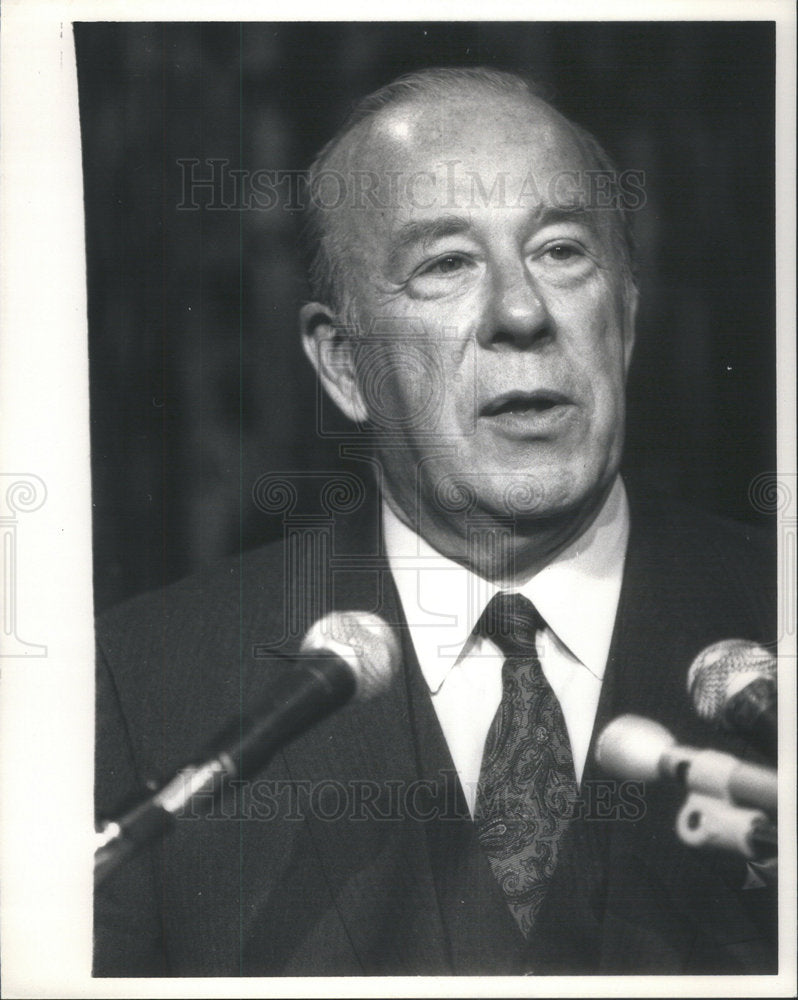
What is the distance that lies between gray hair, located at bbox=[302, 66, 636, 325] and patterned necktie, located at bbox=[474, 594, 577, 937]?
2.46 ft

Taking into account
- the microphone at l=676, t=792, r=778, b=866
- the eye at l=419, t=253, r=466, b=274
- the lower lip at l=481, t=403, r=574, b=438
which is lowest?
the microphone at l=676, t=792, r=778, b=866

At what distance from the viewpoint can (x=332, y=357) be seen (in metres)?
2.30

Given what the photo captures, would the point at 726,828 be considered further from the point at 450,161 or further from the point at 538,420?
the point at 450,161

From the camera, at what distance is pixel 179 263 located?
234 centimetres

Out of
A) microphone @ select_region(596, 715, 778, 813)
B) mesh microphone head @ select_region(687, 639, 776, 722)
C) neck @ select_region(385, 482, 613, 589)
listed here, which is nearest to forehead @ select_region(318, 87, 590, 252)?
neck @ select_region(385, 482, 613, 589)

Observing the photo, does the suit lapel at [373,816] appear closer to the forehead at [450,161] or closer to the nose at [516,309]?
the nose at [516,309]

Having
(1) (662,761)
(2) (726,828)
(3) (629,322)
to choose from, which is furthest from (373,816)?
(3) (629,322)

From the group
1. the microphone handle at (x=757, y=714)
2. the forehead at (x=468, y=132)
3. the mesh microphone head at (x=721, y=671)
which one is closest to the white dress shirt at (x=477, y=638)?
the mesh microphone head at (x=721, y=671)

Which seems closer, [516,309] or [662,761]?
[516,309]

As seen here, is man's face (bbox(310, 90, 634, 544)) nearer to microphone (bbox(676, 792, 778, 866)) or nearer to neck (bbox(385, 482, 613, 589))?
neck (bbox(385, 482, 613, 589))

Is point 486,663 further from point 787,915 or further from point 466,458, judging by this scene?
point 787,915

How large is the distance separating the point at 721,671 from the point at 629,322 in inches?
31.0

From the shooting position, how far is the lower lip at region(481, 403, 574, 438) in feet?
7.38

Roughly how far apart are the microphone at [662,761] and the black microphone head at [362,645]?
0.49 m
